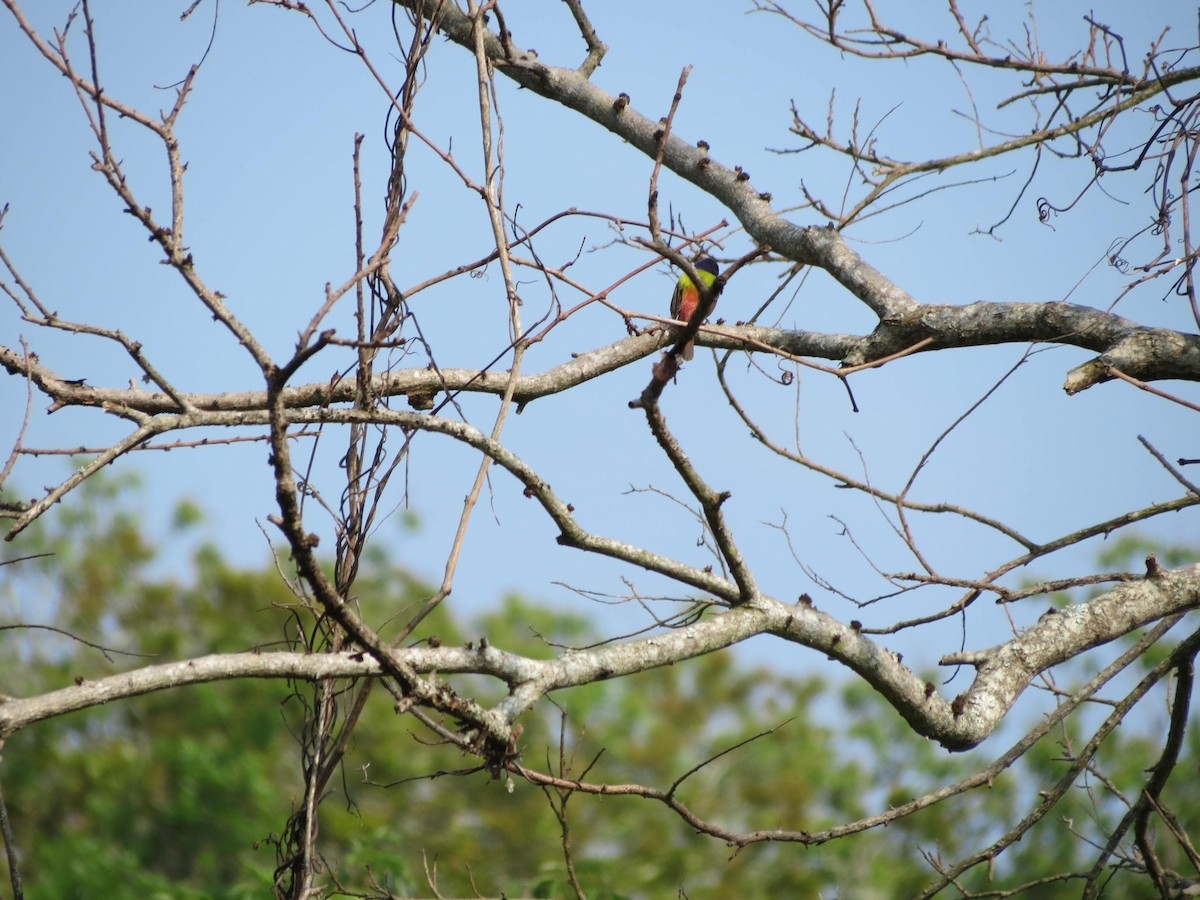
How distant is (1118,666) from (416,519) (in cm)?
1232

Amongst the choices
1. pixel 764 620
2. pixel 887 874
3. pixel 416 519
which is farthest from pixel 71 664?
pixel 764 620

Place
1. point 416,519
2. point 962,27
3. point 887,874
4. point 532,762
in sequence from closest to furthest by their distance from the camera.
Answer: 1. point 962,27
2. point 887,874
3. point 532,762
4. point 416,519

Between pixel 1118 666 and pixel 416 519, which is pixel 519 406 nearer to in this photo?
pixel 1118 666

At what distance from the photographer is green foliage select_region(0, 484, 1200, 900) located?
1107 centimetres

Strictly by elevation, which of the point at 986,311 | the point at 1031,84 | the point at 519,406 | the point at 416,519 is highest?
the point at 416,519

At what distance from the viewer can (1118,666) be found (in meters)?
2.63

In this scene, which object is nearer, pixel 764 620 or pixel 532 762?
pixel 764 620

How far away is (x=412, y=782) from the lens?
1182 centimetres

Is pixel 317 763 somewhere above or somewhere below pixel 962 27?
below

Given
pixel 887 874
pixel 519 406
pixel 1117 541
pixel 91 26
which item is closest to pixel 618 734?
pixel 887 874

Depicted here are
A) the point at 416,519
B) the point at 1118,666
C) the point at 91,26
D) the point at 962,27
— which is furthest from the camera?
the point at 416,519

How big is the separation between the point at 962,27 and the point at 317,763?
293 cm

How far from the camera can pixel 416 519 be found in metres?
14.3

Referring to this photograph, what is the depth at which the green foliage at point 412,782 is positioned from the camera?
11070 millimetres
